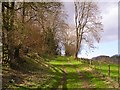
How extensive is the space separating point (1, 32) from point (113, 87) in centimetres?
978

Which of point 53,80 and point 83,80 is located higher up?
point 53,80

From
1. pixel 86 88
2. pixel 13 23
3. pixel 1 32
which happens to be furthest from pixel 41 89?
pixel 13 23

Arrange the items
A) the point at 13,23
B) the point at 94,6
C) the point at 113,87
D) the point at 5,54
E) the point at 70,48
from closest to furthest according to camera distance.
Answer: the point at 113,87, the point at 13,23, the point at 5,54, the point at 94,6, the point at 70,48

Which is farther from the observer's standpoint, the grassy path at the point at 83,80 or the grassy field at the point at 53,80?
the grassy path at the point at 83,80

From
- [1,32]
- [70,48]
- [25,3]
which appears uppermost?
[25,3]

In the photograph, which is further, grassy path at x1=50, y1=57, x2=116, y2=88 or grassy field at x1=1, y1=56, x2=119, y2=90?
grassy path at x1=50, y1=57, x2=116, y2=88

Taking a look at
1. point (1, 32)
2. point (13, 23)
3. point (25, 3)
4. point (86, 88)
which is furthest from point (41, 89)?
point (25, 3)

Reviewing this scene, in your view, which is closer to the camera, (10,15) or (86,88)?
(86,88)

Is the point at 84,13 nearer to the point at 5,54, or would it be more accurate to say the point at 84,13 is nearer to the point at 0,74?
the point at 5,54

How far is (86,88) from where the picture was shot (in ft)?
80.5

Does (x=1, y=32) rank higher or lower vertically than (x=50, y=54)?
higher

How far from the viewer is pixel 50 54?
237ft

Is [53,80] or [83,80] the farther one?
[83,80]

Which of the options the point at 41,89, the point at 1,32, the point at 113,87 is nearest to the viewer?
the point at 41,89
